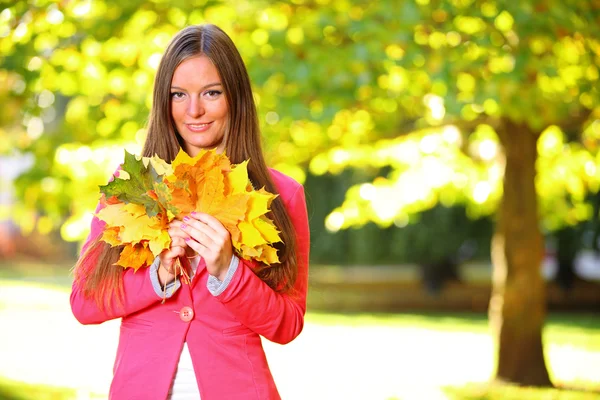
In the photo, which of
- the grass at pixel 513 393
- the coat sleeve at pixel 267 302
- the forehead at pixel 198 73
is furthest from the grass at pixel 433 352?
the forehead at pixel 198 73

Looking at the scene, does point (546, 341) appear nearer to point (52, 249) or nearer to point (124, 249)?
point (124, 249)

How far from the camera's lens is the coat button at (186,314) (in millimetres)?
2328

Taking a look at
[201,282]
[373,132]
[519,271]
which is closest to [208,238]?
[201,282]

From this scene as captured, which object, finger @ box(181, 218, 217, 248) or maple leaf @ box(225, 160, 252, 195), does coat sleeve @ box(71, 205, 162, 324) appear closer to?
finger @ box(181, 218, 217, 248)

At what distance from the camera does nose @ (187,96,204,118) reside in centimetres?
245

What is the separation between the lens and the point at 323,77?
6.11m

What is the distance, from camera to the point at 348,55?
6059 mm

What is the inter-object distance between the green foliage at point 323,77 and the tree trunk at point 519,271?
27cm

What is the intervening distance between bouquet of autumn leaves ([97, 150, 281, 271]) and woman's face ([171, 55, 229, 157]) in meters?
0.25

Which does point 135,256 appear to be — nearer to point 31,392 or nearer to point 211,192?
point 211,192

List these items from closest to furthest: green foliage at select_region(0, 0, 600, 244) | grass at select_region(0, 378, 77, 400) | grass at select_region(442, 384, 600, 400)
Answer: green foliage at select_region(0, 0, 600, 244)
grass at select_region(442, 384, 600, 400)
grass at select_region(0, 378, 77, 400)

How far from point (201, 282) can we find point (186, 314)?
10cm

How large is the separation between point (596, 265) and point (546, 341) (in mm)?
8327

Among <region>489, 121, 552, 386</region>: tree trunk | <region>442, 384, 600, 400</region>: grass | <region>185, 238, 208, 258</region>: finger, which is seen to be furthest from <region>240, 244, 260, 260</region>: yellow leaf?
<region>489, 121, 552, 386</region>: tree trunk
